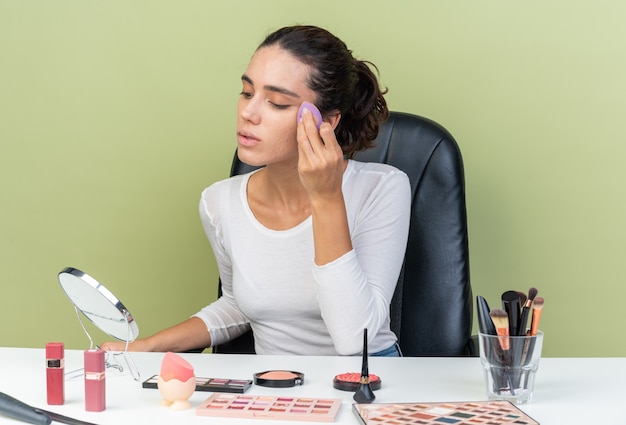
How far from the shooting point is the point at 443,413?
36.7 inches

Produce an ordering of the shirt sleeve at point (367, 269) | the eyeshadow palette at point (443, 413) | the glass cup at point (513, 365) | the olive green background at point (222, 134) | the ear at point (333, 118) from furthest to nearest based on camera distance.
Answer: the olive green background at point (222, 134) → the ear at point (333, 118) → the shirt sleeve at point (367, 269) → the glass cup at point (513, 365) → the eyeshadow palette at point (443, 413)

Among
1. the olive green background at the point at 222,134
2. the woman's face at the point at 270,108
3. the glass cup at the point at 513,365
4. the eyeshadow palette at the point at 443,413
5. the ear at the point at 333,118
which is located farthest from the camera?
the olive green background at the point at 222,134

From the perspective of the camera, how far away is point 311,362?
1.22 m

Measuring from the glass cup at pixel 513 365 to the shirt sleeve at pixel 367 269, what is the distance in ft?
1.33

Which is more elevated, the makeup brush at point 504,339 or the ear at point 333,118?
the ear at point 333,118

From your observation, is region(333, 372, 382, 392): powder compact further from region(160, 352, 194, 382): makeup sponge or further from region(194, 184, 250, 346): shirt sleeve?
region(194, 184, 250, 346): shirt sleeve

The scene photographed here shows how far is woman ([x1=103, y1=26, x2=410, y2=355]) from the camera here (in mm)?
1414

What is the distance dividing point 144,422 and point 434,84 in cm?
133

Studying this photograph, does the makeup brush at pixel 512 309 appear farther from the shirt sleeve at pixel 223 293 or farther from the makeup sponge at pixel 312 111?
the shirt sleeve at pixel 223 293

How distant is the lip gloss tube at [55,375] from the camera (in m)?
0.99

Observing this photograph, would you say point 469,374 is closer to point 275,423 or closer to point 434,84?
point 275,423

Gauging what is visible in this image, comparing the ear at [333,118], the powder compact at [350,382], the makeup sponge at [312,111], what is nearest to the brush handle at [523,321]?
the powder compact at [350,382]

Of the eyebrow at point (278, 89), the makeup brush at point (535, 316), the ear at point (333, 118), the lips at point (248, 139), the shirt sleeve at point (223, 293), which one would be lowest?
the shirt sleeve at point (223, 293)

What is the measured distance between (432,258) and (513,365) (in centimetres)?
70
